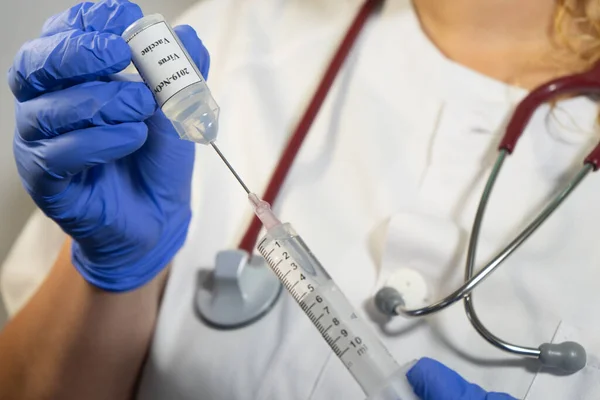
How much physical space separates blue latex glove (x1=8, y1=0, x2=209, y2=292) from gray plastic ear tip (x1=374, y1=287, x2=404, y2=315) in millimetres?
261

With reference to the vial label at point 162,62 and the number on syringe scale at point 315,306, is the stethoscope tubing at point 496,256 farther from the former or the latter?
the vial label at point 162,62

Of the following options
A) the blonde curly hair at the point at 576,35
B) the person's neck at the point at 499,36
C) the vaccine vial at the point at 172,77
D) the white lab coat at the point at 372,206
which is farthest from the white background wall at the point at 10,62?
the blonde curly hair at the point at 576,35

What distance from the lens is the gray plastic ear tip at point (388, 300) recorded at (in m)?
0.58

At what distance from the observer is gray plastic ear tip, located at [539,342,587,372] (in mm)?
534

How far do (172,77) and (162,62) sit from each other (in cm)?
1

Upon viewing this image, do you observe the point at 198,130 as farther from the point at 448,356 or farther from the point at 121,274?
the point at 448,356

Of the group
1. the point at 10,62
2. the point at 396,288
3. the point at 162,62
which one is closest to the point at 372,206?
the point at 396,288

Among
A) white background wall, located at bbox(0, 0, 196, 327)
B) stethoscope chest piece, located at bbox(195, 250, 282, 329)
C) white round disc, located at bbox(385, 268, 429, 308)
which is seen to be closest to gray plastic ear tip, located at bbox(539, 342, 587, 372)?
white round disc, located at bbox(385, 268, 429, 308)

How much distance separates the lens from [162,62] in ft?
1.53

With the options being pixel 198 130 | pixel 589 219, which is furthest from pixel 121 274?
pixel 589 219

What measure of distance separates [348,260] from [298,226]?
8 cm

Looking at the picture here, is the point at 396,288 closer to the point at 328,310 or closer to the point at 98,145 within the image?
the point at 328,310

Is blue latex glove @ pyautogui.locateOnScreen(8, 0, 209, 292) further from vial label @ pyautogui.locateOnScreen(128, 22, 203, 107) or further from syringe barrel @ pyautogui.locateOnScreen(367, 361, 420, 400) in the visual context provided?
syringe barrel @ pyautogui.locateOnScreen(367, 361, 420, 400)

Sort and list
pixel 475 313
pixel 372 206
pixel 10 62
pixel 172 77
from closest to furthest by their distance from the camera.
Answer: pixel 172 77
pixel 475 313
pixel 372 206
pixel 10 62
